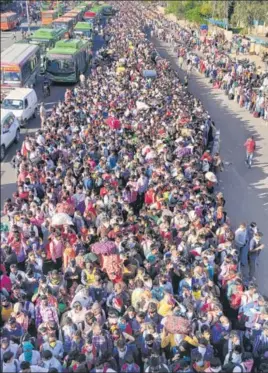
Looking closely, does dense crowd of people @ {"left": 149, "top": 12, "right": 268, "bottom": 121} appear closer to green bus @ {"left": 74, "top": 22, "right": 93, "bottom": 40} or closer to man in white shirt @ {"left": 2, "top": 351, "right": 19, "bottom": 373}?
green bus @ {"left": 74, "top": 22, "right": 93, "bottom": 40}

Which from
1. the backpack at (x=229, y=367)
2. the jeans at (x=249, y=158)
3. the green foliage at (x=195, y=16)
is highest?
the green foliage at (x=195, y=16)

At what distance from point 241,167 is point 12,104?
10782 millimetres

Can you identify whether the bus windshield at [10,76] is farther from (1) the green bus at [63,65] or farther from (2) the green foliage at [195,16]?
(2) the green foliage at [195,16]

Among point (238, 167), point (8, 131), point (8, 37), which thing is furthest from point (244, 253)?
point (8, 37)

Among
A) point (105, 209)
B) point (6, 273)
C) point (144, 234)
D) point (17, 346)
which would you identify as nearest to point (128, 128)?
point (105, 209)

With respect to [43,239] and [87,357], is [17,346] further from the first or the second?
[43,239]

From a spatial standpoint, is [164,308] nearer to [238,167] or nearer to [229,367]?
[229,367]

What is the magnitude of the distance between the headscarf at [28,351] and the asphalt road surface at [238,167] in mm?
5803

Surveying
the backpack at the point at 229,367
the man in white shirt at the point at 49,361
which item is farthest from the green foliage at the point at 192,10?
the man in white shirt at the point at 49,361

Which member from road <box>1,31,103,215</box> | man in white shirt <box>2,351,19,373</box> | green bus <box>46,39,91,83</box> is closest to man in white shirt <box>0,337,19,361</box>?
man in white shirt <box>2,351,19,373</box>

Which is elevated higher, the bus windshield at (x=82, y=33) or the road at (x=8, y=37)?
the bus windshield at (x=82, y=33)

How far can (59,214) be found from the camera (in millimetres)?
10547

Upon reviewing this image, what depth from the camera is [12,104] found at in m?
22.2

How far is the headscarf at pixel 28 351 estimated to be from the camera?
676cm
